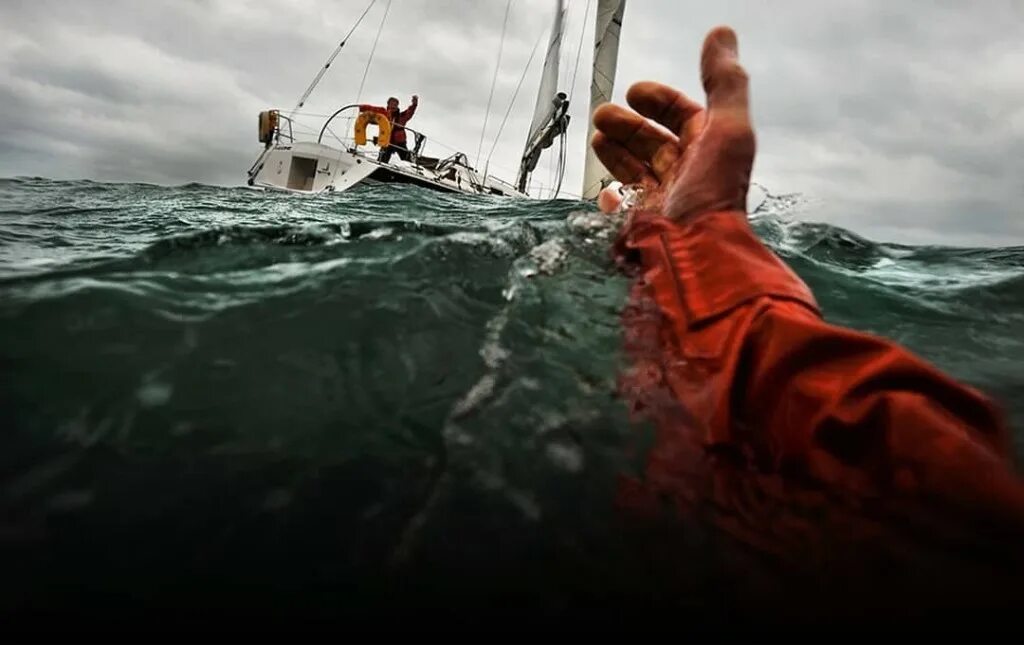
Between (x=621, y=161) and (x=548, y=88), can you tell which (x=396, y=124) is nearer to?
(x=548, y=88)

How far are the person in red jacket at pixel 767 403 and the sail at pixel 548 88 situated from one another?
44.8 feet

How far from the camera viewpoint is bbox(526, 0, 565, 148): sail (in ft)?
49.8

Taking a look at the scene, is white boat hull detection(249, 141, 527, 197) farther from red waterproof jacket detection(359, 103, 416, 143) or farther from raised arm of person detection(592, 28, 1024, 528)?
raised arm of person detection(592, 28, 1024, 528)

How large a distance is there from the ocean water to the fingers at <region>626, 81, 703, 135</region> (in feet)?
2.92

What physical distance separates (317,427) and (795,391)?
4.89ft

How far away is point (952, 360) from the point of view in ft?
10.0

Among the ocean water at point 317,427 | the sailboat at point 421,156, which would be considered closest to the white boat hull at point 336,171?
the sailboat at point 421,156

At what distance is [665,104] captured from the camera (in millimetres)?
2455

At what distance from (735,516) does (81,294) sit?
9.55 feet

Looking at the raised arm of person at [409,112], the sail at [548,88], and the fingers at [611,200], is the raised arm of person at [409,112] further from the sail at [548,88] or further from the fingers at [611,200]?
the fingers at [611,200]

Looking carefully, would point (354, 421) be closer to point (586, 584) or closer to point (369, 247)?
point (586, 584)

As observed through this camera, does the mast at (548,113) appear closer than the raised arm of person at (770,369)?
No

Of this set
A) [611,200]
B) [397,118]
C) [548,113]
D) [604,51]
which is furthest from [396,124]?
[611,200]

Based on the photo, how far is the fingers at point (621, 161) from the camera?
2953 mm
